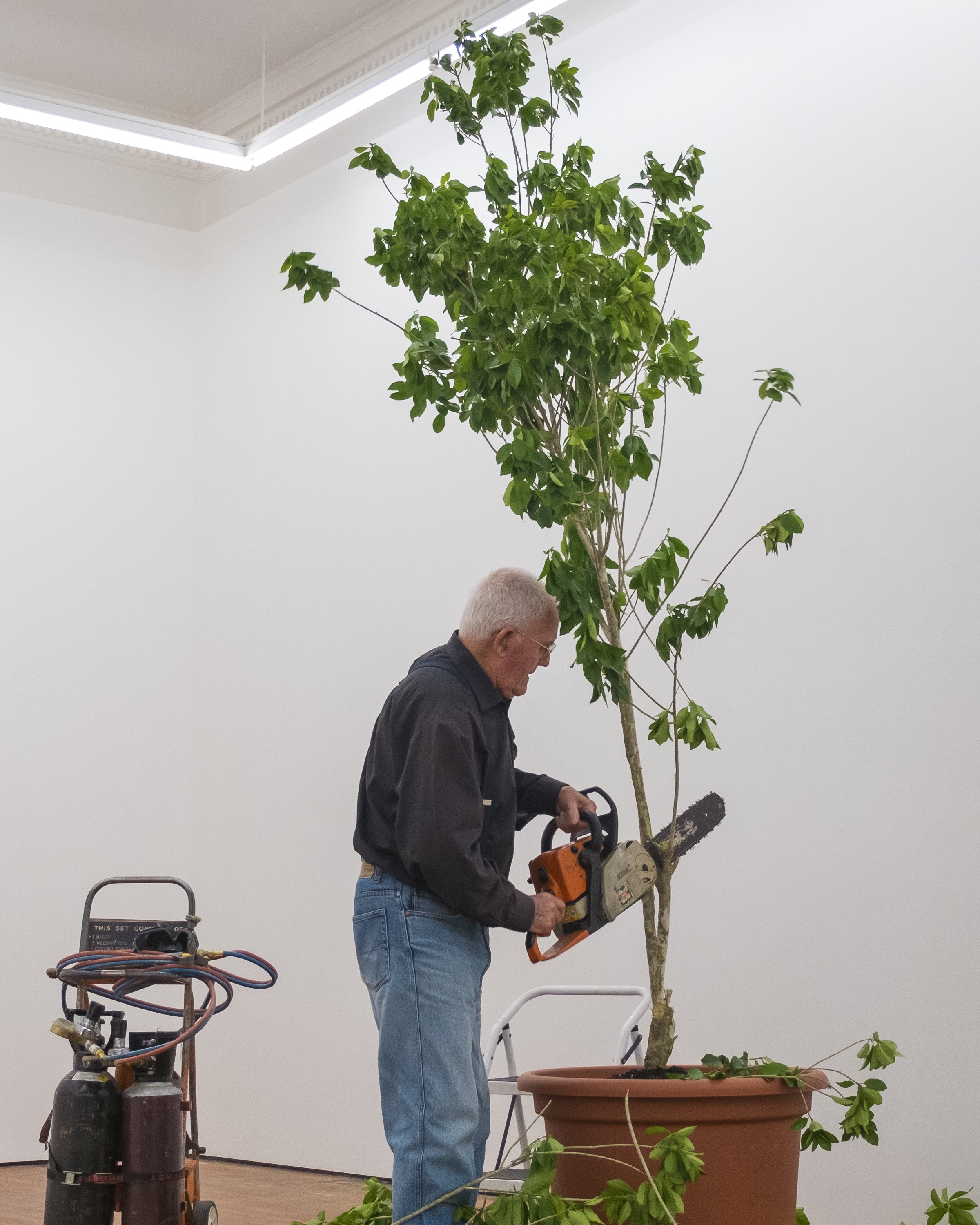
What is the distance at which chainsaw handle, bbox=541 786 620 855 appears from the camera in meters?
2.53

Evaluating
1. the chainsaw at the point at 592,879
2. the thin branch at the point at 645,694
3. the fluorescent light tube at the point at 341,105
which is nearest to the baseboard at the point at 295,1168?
the thin branch at the point at 645,694

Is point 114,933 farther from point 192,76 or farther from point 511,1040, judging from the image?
point 192,76

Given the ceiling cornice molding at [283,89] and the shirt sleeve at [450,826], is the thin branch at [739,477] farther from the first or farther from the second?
the ceiling cornice molding at [283,89]

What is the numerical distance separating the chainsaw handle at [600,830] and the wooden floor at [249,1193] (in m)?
1.74

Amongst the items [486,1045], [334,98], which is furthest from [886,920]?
[334,98]

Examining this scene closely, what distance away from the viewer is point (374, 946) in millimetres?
2484

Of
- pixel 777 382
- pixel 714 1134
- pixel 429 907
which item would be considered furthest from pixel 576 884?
pixel 777 382

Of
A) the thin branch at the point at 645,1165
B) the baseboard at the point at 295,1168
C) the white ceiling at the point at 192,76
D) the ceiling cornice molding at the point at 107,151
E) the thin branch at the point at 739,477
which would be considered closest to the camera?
the thin branch at the point at 645,1165

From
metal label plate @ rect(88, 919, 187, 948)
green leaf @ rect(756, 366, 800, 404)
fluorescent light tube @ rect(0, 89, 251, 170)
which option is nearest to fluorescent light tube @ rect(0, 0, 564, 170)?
fluorescent light tube @ rect(0, 89, 251, 170)

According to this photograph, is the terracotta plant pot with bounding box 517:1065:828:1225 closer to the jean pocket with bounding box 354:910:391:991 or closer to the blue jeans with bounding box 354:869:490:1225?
the blue jeans with bounding box 354:869:490:1225

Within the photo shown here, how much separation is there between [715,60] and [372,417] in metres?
1.72

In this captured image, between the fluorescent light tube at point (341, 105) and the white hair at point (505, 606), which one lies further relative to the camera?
the fluorescent light tube at point (341, 105)

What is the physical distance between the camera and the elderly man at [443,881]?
7.75 feet

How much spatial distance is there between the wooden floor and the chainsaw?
1.87 m
